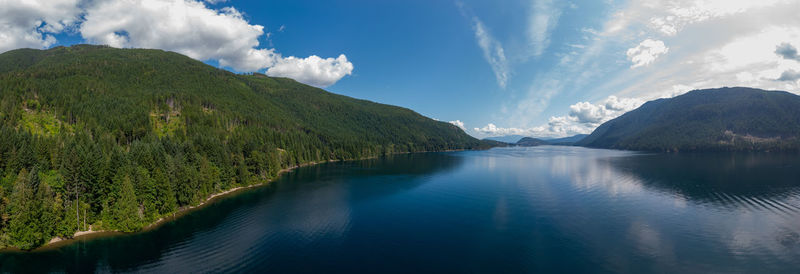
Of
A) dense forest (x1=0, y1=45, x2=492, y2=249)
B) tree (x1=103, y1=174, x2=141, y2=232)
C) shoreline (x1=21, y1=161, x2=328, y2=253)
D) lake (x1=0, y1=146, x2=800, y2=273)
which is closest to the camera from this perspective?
lake (x1=0, y1=146, x2=800, y2=273)

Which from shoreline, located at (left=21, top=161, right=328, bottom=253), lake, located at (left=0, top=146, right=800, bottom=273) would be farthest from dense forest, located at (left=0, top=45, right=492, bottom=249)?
lake, located at (left=0, top=146, right=800, bottom=273)

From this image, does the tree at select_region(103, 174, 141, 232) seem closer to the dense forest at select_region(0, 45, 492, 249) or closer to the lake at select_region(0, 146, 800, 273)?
the dense forest at select_region(0, 45, 492, 249)

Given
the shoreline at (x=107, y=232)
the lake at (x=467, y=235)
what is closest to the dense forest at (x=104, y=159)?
the shoreline at (x=107, y=232)

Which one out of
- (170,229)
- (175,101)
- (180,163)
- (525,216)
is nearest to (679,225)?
(525,216)

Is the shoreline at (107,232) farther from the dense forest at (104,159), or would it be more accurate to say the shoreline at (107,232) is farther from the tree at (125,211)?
the tree at (125,211)

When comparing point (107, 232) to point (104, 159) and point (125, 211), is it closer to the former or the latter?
point (125, 211)

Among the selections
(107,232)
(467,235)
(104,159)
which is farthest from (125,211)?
(467,235)

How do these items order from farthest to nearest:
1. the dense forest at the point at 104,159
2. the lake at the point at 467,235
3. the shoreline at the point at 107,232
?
the dense forest at the point at 104,159
the shoreline at the point at 107,232
the lake at the point at 467,235

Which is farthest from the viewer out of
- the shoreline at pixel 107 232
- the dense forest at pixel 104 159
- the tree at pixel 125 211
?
the tree at pixel 125 211

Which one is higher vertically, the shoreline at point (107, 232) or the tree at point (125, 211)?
the tree at point (125, 211)
